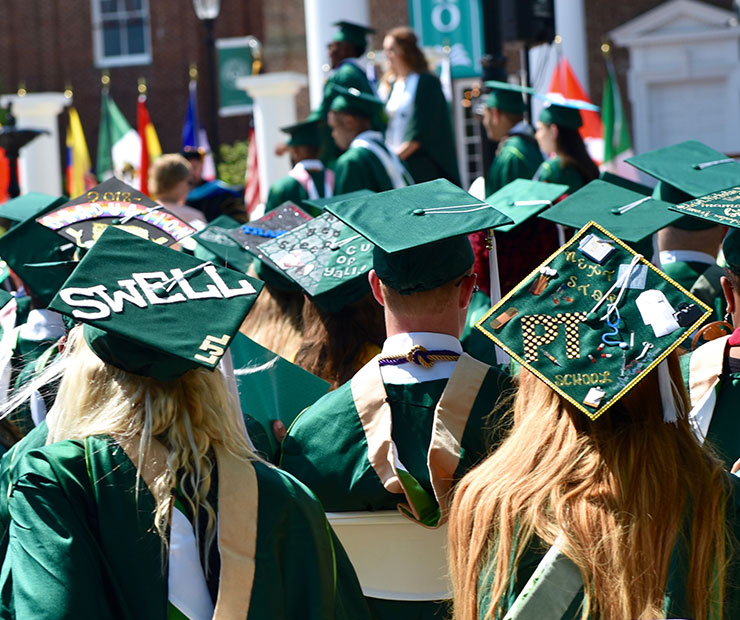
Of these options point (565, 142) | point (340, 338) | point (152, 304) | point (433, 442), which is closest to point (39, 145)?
point (565, 142)

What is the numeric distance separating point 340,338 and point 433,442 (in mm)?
1114

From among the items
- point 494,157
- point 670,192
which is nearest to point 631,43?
point 494,157

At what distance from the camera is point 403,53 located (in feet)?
30.2

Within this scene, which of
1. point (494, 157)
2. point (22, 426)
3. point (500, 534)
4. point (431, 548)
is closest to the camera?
point (500, 534)

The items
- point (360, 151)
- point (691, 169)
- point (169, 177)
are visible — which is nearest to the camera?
point (691, 169)

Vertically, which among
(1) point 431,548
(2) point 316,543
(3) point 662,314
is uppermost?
(3) point 662,314

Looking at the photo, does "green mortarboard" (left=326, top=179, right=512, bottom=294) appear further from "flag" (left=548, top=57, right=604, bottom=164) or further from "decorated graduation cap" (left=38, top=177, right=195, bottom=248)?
"flag" (left=548, top=57, right=604, bottom=164)

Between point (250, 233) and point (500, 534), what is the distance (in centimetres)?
268

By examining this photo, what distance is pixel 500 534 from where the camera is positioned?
2.29m

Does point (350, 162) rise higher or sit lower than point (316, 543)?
higher

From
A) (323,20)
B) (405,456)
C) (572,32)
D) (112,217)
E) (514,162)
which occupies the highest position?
(572,32)

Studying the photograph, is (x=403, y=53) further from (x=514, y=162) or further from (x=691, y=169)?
(x=691, y=169)

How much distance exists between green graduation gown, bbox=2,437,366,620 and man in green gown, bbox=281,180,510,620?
2.03ft

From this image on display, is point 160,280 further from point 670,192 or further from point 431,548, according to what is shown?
point 670,192
